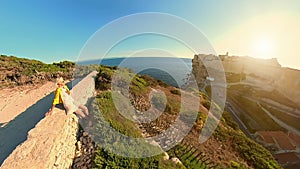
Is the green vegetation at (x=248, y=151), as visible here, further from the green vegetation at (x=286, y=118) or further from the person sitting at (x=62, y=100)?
the green vegetation at (x=286, y=118)

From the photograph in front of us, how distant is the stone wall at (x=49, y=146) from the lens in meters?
6.06

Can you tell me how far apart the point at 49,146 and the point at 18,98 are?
1075cm

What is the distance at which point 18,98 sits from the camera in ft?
48.9

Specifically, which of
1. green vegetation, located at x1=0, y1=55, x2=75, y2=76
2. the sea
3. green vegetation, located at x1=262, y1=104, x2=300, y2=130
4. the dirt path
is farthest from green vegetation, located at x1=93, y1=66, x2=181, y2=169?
green vegetation, located at x1=262, y1=104, x2=300, y2=130

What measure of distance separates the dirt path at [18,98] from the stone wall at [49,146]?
522 centimetres

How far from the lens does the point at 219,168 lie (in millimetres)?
9414

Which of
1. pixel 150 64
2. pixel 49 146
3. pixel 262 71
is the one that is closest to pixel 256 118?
pixel 262 71

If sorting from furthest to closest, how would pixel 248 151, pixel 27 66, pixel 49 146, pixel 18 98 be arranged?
A: pixel 27 66, pixel 18 98, pixel 248 151, pixel 49 146

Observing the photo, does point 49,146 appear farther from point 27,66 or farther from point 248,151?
point 27,66

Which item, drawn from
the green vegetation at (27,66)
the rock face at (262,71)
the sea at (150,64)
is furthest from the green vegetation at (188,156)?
the rock face at (262,71)

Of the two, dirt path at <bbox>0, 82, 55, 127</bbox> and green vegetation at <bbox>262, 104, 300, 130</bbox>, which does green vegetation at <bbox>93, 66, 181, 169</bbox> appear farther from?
green vegetation at <bbox>262, 104, 300, 130</bbox>

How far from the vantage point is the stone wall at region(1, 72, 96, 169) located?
6.06 m

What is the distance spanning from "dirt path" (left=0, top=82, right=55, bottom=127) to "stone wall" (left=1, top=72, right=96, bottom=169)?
5215mm

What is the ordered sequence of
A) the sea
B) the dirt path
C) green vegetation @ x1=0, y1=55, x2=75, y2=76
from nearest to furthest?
the sea < the dirt path < green vegetation @ x1=0, y1=55, x2=75, y2=76
